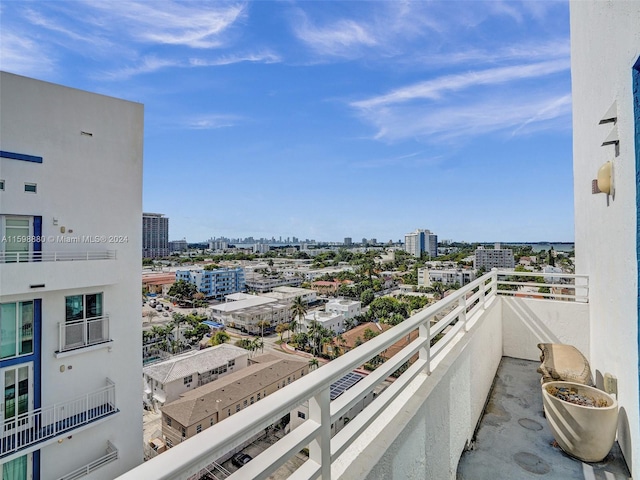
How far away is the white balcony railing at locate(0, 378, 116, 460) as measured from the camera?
2623 millimetres

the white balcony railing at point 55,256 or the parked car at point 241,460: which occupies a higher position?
the white balcony railing at point 55,256

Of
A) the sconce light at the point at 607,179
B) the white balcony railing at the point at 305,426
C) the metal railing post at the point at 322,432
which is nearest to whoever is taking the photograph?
the white balcony railing at the point at 305,426

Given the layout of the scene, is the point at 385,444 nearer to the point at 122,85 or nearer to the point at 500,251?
the point at 122,85

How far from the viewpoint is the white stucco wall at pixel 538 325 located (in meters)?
3.47

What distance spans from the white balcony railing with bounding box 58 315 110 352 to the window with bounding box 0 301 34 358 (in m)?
0.23

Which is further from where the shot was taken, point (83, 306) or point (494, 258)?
point (494, 258)

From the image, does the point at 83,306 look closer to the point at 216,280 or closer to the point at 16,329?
the point at 16,329

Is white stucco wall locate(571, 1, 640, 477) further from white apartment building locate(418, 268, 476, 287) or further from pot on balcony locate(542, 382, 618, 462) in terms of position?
white apartment building locate(418, 268, 476, 287)

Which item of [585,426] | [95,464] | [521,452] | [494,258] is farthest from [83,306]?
[494,258]

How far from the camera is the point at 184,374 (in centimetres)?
1208

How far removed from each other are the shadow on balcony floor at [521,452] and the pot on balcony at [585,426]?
0.26ft

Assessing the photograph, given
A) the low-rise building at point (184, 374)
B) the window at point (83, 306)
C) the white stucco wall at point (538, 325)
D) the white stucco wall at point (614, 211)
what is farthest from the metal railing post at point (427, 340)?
the low-rise building at point (184, 374)

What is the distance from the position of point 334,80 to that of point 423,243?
3682 cm

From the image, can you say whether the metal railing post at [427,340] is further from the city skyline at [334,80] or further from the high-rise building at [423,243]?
the high-rise building at [423,243]
